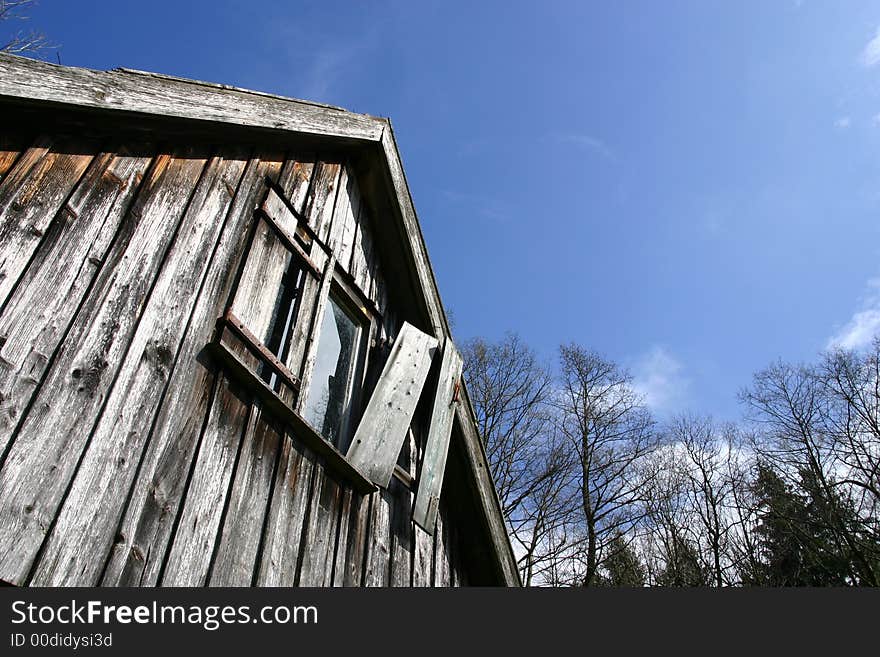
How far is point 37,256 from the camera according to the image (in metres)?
2.06

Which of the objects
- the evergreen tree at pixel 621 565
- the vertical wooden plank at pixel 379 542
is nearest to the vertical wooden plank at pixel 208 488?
the vertical wooden plank at pixel 379 542

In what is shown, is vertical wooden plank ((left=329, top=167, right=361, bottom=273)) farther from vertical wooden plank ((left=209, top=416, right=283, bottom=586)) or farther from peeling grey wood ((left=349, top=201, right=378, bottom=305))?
vertical wooden plank ((left=209, top=416, right=283, bottom=586))

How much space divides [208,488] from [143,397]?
0.45 m

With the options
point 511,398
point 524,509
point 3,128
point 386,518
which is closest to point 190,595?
point 3,128

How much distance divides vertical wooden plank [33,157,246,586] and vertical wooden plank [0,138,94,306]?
436 millimetres

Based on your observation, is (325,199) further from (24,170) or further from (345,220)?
(24,170)

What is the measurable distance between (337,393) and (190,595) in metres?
2.13

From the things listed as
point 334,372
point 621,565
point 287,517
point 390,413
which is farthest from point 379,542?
point 621,565

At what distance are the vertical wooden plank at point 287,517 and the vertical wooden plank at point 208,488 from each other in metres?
0.30

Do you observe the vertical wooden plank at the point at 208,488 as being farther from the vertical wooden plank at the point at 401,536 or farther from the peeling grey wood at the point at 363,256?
the peeling grey wood at the point at 363,256

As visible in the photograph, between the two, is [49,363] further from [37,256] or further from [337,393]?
[337,393]

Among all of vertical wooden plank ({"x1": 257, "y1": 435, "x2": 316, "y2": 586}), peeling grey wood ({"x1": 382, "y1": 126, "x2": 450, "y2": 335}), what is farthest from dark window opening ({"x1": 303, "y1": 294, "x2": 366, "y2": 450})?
peeling grey wood ({"x1": 382, "y1": 126, "x2": 450, "y2": 335})

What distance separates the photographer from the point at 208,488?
238 centimetres

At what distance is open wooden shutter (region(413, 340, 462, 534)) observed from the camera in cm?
375
